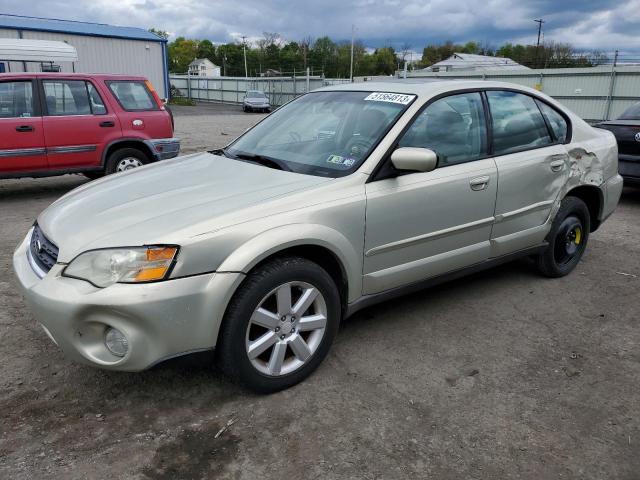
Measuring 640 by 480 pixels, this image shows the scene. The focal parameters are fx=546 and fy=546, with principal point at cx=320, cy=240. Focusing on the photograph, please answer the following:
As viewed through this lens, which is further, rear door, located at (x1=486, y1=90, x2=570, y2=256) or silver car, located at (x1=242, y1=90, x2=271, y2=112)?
silver car, located at (x1=242, y1=90, x2=271, y2=112)

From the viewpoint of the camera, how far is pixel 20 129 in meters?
7.03

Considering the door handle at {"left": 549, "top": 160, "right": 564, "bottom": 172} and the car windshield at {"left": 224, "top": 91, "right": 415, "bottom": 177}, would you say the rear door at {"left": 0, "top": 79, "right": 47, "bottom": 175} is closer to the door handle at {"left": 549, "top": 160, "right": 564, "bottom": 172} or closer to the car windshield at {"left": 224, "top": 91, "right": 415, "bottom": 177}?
the car windshield at {"left": 224, "top": 91, "right": 415, "bottom": 177}

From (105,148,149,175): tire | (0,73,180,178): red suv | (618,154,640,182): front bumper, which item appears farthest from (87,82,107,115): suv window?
(618,154,640,182): front bumper

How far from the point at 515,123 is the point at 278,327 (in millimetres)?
2439

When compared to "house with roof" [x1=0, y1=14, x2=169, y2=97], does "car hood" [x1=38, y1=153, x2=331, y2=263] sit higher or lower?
lower

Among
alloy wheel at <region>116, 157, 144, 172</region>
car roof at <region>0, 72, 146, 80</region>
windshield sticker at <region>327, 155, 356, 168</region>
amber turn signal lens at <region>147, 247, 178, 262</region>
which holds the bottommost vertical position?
alloy wheel at <region>116, 157, 144, 172</region>

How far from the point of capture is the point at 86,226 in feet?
8.84

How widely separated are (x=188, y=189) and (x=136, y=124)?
5394mm

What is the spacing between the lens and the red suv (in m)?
7.06

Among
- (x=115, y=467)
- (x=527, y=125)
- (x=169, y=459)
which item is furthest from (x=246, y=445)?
(x=527, y=125)

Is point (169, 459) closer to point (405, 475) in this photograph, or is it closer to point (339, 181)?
point (405, 475)

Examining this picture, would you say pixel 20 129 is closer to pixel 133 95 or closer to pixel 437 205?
pixel 133 95

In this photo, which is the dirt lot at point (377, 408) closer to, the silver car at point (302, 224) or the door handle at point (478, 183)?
the silver car at point (302, 224)

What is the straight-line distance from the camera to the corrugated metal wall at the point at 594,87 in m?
16.8
